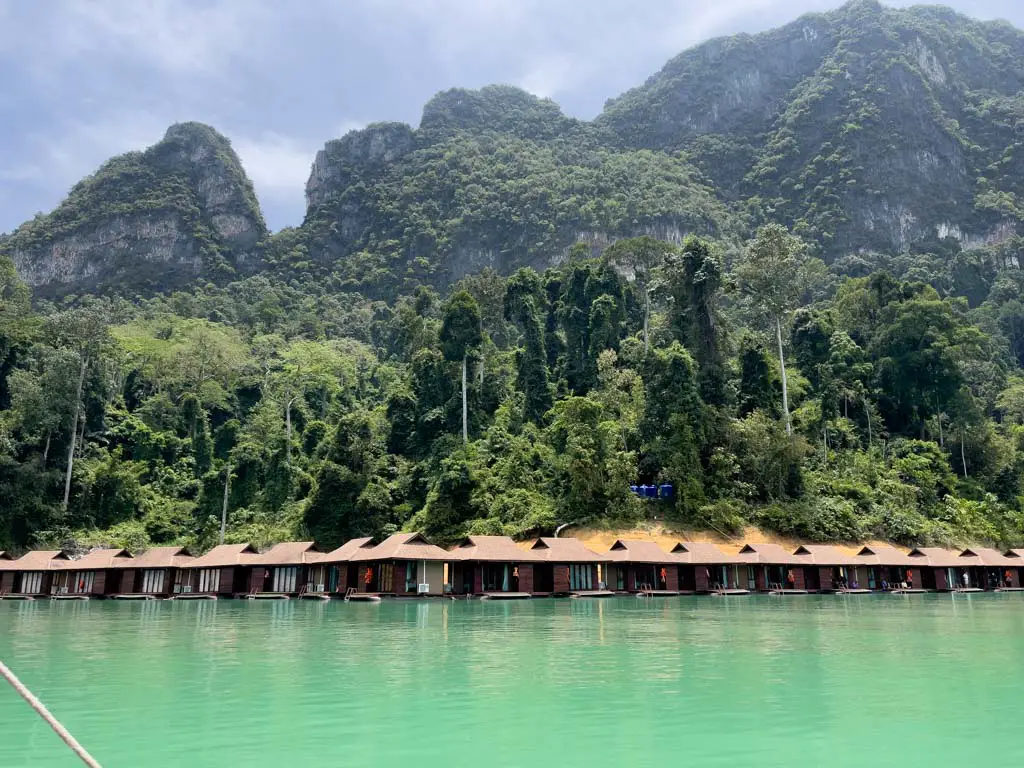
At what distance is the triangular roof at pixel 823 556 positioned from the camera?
Answer: 35219 millimetres

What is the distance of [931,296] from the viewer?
5547 centimetres

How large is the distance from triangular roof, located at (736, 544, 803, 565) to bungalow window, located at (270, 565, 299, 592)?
2015cm

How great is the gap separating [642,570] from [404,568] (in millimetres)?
10706

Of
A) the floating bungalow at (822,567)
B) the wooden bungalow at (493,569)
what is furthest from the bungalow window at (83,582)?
the floating bungalow at (822,567)

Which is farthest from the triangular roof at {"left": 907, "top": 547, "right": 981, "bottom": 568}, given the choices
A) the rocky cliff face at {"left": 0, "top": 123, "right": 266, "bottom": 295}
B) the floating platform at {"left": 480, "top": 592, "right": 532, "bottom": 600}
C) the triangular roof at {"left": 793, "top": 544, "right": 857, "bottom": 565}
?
the rocky cliff face at {"left": 0, "top": 123, "right": 266, "bottom": 295}

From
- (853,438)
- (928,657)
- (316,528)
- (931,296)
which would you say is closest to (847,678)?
(928,657)

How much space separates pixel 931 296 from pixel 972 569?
76.6 ft

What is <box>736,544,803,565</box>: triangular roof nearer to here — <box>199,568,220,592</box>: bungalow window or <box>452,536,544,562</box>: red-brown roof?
<box>452,536,544,562</box>: red-brown roof

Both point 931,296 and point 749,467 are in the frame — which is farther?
point 931,296

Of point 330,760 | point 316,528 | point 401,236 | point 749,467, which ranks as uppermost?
point 401,236

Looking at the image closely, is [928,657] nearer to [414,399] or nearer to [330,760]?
[330,760]

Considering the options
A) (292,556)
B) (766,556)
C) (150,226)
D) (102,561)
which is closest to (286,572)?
(292,556)

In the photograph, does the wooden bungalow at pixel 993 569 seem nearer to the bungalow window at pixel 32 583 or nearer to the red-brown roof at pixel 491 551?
the red-brown roof at pixel 491 551

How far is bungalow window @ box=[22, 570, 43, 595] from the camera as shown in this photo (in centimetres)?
3834
